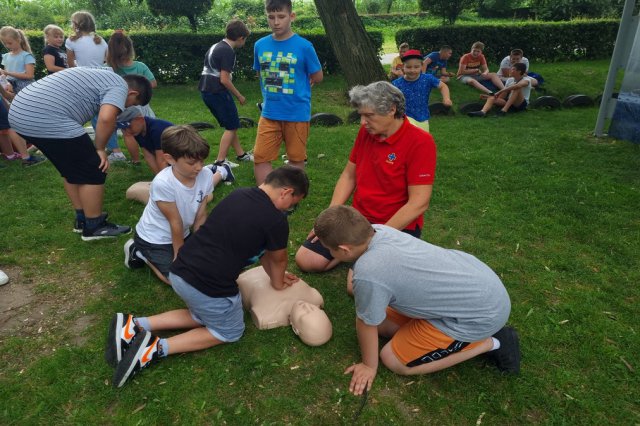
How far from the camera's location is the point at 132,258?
3.64 metres

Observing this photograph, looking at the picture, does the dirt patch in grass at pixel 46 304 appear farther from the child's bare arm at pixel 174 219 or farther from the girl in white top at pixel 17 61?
the girl in white top at pixel 17 61

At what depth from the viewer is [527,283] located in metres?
3.54

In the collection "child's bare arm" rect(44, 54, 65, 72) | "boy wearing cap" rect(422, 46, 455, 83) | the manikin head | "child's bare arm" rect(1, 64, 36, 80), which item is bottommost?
the manikin head

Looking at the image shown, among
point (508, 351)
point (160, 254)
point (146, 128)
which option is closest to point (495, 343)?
point (508, 351)

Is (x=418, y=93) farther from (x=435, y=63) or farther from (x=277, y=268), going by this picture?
(x=435, y=63)

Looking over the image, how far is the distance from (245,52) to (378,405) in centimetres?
1189

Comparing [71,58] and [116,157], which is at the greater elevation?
[71,58]

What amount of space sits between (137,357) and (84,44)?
5294mm

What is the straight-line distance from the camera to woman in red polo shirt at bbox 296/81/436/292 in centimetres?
296

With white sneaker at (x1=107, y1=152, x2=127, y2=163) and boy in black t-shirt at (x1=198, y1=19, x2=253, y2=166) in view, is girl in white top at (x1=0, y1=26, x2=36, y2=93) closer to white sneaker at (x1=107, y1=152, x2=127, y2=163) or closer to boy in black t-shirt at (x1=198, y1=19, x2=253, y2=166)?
white sneaker at (x1=107, y1=152, x2=127, y2=163)

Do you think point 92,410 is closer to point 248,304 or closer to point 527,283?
point 248,304

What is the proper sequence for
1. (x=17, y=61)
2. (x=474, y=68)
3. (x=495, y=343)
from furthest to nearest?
(x=474, y=68) < (x=17, y=61) < (x=495, y=343)

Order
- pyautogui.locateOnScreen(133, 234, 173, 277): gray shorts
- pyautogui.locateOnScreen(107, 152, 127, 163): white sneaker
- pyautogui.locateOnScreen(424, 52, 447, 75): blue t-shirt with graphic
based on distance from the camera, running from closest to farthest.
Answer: pyautogui.locateOnScreen(133, 234, 173, 277): gray shorts, pyautogui.locateOnScreen(107, 152, 127, 163): white sneaker, pyautogui.locateOnScreen(424, 52, 447, 75): blue t-shirt with graphic

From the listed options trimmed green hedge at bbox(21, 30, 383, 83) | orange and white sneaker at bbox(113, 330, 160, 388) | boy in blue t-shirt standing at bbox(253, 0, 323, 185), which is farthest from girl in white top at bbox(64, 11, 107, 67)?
trimmed green hedge at bbox(21, 30, 383, 83)
